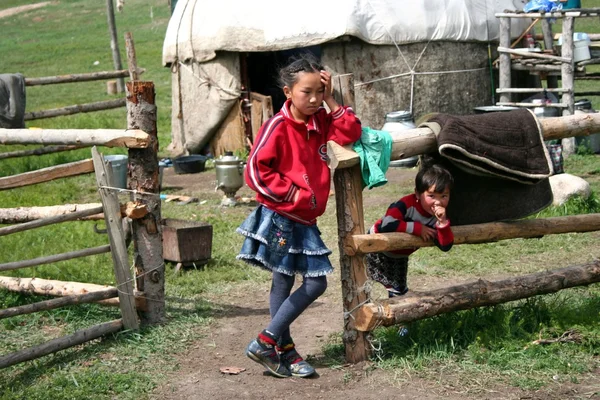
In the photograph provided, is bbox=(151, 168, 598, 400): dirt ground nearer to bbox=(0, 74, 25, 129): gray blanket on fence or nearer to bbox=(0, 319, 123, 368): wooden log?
bbox=(0, 319, 123, 368): wooden log

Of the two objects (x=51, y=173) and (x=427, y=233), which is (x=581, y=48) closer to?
(x=427, y=233)

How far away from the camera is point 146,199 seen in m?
5.22

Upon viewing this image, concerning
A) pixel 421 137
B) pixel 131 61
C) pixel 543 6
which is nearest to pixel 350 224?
pixel 421 137

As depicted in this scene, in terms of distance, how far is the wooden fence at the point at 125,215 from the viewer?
16.5ft

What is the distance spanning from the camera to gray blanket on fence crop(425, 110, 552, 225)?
4438 millimetres

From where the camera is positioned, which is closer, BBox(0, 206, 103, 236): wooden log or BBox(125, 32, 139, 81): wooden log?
BBox(0, 206, 103, 236): wooden log

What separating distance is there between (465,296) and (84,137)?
239 cm

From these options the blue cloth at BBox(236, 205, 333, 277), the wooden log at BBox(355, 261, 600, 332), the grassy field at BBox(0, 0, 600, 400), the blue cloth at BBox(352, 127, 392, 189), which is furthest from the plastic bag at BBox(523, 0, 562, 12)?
the blue cloth at BBox(236, 205, 333, 277)

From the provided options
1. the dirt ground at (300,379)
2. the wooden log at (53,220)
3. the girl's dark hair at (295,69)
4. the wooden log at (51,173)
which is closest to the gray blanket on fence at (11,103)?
the wooden log at (51,173)

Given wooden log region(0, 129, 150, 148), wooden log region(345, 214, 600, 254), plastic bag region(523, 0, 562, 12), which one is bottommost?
wooden log region(345, 214, 600, 254)

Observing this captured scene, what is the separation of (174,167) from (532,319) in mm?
8369

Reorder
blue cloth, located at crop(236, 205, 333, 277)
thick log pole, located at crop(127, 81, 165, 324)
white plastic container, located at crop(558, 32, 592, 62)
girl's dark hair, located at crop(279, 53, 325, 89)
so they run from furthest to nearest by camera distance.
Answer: white plastic container, located at crop(558, 32, 592, 62) < thick log pole, located at crop(127, 81, 165, 324) < blue cloth, located at crop(236, 205, 333, 277) < girl's dark hair, located at crop(279, 53, 325, 89)

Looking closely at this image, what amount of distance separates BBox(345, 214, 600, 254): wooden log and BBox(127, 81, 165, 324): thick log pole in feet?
4.75

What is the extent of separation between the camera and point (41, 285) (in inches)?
224
